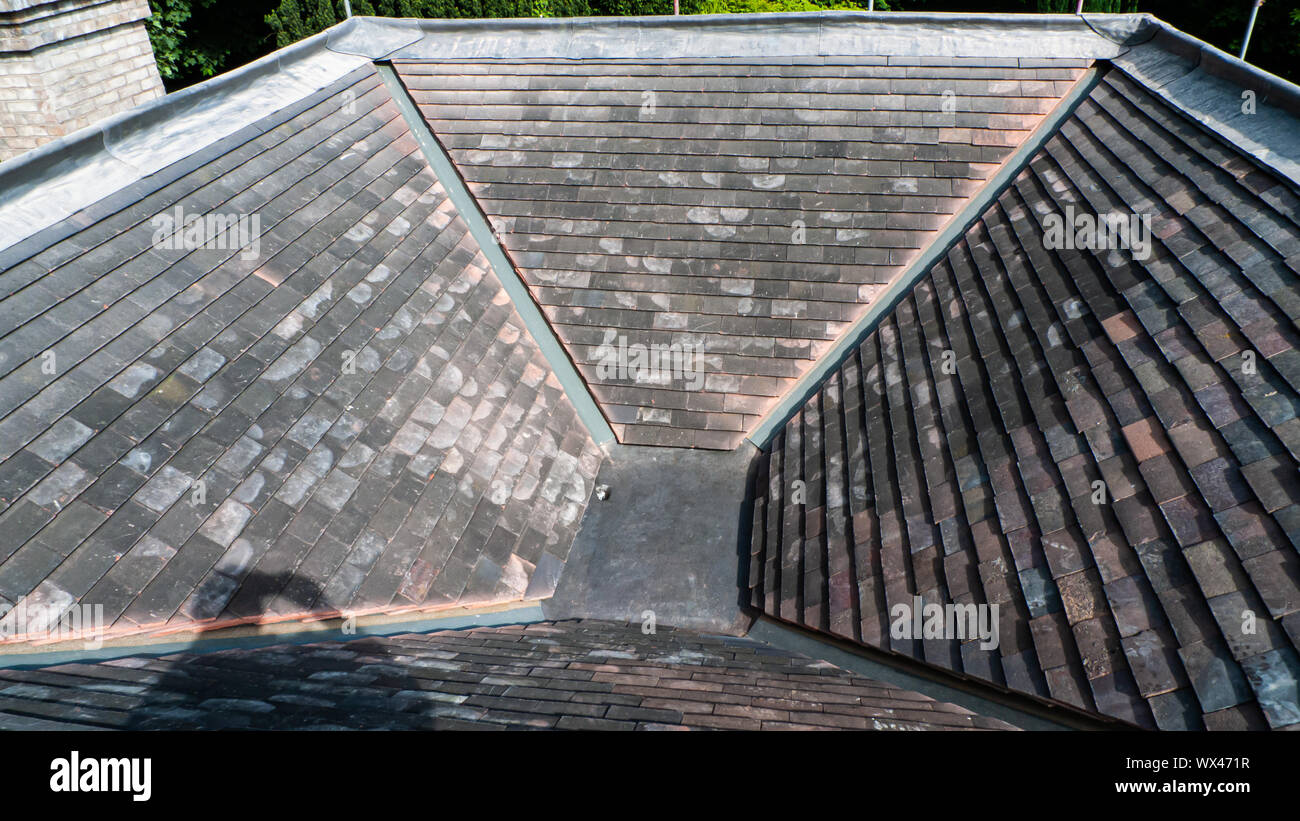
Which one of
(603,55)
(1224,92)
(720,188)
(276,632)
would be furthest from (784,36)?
(276,632)

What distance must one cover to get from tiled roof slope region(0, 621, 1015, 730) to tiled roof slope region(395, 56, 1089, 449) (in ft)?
10.8

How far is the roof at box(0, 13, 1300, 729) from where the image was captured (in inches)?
171

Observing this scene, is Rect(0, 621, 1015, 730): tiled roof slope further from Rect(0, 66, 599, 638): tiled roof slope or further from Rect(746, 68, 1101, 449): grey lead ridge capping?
Rect(746, 68, 1101, 449): grey lead ridge capping

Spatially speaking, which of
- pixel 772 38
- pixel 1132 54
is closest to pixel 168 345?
pixel 772 38

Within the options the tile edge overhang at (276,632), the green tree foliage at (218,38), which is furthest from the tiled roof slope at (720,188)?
the green tree foliage at (218,38)

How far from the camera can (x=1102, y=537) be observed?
14.1 ft

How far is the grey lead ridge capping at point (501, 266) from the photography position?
26.2 feet

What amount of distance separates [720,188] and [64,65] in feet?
39.3

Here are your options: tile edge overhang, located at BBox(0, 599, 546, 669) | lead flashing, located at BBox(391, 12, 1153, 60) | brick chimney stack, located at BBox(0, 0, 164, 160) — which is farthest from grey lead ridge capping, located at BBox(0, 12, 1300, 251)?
brick chimney stack, located at BBox(0, 0, 164, 160)

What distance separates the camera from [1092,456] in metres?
4.70

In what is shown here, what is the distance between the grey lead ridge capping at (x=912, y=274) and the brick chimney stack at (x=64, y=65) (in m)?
13.3

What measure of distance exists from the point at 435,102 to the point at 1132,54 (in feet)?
27.4

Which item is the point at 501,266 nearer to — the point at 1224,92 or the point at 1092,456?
the point at 1092,456
